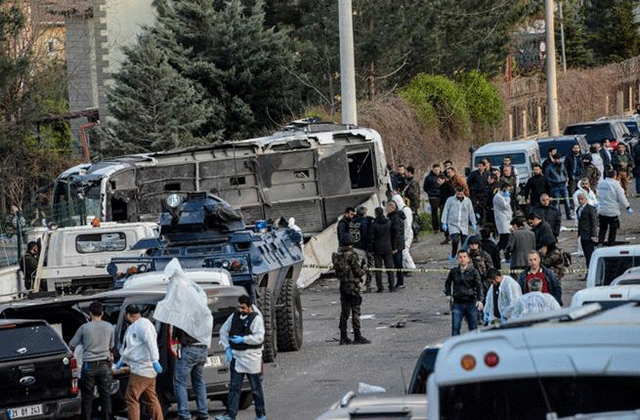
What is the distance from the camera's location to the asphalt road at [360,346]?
18.1 metres

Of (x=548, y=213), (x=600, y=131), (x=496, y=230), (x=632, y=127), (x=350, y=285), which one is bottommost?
(x=350, y=285)

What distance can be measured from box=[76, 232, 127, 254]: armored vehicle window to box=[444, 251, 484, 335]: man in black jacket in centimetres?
708

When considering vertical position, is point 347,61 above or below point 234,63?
below

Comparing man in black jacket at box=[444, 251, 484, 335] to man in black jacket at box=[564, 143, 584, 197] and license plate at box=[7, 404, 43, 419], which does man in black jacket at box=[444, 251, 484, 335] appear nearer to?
license plate at box=[7, 404, 43, 419]

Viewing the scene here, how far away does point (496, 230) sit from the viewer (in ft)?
106

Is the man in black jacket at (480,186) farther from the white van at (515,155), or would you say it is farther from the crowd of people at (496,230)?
the white van at (515,155)

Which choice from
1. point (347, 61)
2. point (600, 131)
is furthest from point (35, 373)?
point (600, 131)

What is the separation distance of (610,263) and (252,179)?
12994 mm

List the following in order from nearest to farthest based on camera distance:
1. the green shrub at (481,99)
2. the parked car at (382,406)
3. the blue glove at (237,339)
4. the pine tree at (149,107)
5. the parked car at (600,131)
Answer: the parked car at (382,406) < the blue glove at (237,339) < the pine tree at (149,107) < the parked car at (600,131) < the green shrub at (481,99)

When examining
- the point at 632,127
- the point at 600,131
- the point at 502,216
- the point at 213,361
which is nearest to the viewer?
the point at 213,361

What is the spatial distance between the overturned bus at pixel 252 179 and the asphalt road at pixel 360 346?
178 cm

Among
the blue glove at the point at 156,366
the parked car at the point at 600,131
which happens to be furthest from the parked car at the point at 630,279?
the parked car at the point at 600,131

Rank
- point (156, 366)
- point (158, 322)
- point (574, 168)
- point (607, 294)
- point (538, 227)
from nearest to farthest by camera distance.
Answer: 1. point (607, 294)
2. point (156, 366)
3. point (158, 322)
4. point (538, 227)
5. point (574, 168)

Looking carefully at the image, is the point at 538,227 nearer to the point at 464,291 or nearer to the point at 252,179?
the point at 464,291
